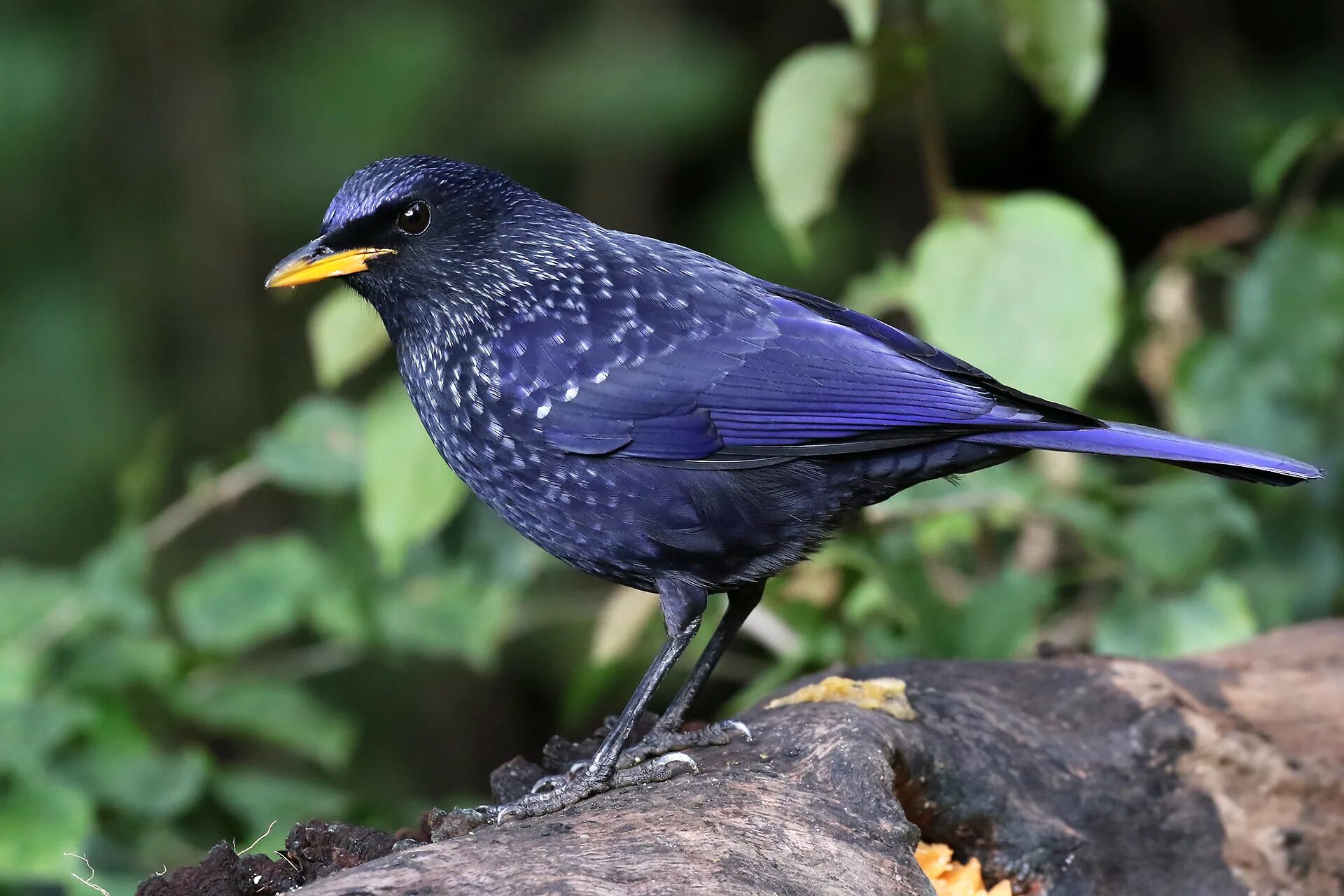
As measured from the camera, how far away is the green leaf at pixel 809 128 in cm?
372

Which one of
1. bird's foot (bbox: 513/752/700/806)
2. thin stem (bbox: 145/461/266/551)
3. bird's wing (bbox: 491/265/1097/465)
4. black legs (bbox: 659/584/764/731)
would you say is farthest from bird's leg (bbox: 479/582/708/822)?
thin stem (bbox: 145/461/266/551)

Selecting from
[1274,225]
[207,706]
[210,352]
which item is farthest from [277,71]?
[1274,225]

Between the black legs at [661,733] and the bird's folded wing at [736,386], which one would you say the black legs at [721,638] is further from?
the bird's folded wing at [736,386]

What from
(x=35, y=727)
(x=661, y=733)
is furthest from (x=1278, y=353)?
(x=35, y=727)

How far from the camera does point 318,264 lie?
10.0ft

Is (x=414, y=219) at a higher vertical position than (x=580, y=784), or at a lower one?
higher

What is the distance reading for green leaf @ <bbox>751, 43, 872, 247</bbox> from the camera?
3719 millimetres

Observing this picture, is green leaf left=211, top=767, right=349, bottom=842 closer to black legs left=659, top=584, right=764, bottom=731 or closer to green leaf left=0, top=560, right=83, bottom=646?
green leaf left=0, top=560, right=83, bottom=646

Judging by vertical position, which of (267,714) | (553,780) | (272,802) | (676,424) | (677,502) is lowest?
(272,802)

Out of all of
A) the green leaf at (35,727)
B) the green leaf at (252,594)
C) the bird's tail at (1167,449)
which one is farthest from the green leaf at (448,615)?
the bird's tail at (1167,449)

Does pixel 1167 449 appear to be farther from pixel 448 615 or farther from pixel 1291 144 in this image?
pixel 448 615

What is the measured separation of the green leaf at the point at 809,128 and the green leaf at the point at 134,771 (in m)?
→ 2.00

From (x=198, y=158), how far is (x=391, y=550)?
331 centimetres

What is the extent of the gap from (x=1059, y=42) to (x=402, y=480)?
1.93 meters
